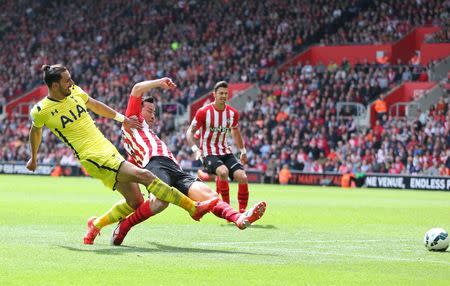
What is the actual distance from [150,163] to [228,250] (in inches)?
77.8

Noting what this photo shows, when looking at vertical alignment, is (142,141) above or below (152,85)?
below

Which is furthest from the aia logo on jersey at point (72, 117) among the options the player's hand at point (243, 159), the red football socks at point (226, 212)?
the player's hand at point (243, 159)

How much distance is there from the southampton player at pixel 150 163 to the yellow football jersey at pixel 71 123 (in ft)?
3.10

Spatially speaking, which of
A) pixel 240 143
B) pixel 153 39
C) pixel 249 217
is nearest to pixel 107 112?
pixel 249 217

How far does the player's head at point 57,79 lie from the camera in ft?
40.8

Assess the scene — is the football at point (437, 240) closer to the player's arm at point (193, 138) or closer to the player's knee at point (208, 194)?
the player's knee at point (208, 194)

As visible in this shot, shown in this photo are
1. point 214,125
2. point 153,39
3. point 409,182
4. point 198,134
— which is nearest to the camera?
point 214,125

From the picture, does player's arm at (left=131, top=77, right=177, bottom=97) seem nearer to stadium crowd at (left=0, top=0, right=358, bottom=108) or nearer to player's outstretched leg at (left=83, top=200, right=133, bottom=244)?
player's outstretched leg at (left=83, top=200, right=133, bottom=244)

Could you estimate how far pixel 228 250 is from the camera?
1238cm

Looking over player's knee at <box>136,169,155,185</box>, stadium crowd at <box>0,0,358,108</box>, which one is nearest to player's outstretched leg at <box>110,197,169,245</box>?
player's knee at <box>136,169,155,185</box>

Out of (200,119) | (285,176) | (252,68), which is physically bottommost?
(285,176)

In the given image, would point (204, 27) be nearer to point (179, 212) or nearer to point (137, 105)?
point (179, 212)

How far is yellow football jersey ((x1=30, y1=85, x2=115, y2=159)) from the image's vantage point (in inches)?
493

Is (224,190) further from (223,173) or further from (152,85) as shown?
(152,85)
